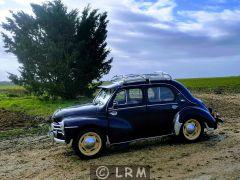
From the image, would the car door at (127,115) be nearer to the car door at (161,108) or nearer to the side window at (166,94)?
the car door at (161,108)

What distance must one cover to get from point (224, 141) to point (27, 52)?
912 inches

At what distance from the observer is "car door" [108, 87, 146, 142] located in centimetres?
1262

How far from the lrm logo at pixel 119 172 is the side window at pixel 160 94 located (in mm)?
2998

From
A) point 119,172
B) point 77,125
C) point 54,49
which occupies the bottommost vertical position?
point 119,172

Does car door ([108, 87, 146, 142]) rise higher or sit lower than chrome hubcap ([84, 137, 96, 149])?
higher

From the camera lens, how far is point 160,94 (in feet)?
43.7

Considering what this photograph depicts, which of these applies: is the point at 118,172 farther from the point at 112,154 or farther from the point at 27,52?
the point at 27,52

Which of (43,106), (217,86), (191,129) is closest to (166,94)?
(191,129)

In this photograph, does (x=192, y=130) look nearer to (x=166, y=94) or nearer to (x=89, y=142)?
(x=166, y=94)

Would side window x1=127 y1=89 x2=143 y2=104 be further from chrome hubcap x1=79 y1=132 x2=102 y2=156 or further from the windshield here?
chrome hubcap x1=79 y1=132 x2=102 y2=156

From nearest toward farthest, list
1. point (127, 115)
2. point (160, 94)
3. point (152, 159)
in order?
point (152, 159), point (127, 115), point (160, 94)

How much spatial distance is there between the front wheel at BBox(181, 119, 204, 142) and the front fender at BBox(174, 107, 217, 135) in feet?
0.46

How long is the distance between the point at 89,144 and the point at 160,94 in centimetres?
282

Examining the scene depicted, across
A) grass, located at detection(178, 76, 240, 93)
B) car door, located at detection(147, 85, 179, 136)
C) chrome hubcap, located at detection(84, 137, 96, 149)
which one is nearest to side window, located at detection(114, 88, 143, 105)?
car door, located at detection(147, 85, 179, 136)
